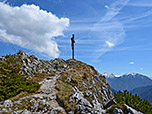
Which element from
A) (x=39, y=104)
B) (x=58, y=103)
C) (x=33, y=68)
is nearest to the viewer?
(x=39, y=104)

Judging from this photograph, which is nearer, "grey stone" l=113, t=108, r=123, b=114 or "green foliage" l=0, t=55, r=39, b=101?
"grey stone" l=113, t=108, r=123, b=114

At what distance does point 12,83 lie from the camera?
2788 centimetres

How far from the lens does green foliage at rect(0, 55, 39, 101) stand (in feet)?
78.5

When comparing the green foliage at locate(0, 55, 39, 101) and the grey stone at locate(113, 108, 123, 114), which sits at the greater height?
the green foliage at locate(0, 55, 39, 101)

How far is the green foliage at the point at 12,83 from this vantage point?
2392cm

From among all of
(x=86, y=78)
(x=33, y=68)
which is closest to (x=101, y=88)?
(x=86, y=78)

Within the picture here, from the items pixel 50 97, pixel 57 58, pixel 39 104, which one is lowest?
pixel 39 104

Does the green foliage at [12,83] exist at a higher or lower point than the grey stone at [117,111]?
higher

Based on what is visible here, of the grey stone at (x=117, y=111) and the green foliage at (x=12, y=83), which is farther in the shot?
the green foliage at (x=12, y=83)

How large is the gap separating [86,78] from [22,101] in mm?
28026

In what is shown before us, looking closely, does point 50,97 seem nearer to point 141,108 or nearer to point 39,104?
point 39,104

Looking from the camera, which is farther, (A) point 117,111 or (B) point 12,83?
(B) point 12,83

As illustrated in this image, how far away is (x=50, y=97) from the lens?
23.9m

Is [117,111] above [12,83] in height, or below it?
below
